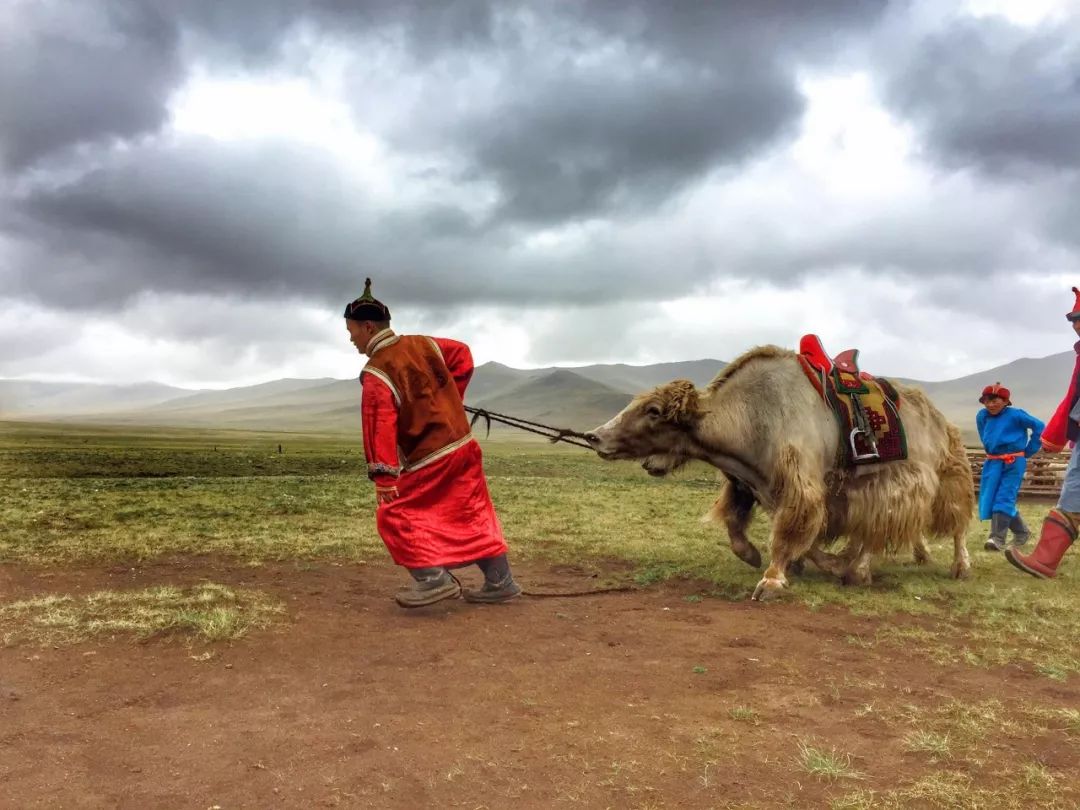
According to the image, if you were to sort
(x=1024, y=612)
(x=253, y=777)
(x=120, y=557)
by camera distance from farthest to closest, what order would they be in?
(x=120, y=557), (x=1024, y=612), (x=253, y=777)

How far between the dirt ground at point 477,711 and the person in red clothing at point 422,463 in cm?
47

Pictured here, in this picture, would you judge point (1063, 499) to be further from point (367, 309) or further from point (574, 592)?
point (367, 309)

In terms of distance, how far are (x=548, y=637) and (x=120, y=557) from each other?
242 inches

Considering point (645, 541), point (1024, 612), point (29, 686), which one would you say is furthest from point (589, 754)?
point (645, 541)

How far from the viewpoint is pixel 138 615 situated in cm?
577

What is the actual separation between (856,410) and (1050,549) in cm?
240

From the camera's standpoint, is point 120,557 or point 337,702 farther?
point 120,557

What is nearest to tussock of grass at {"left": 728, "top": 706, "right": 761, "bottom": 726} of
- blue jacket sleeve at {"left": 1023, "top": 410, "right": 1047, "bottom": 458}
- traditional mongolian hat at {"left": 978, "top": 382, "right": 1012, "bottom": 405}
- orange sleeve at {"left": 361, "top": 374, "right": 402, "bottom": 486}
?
orange sleeve at {"left": 361, "top": 374, "right": 402, "bottom": 486}

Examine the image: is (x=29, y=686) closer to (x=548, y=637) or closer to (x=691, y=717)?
(x=548, y=637)

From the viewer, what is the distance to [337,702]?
13.4 feet

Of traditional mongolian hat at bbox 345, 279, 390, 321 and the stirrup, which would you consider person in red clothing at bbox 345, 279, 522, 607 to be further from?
the stirrup

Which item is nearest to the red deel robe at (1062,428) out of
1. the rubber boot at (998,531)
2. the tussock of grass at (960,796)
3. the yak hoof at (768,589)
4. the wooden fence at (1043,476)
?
the rubber boot at (998,531)

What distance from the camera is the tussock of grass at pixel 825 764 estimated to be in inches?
122

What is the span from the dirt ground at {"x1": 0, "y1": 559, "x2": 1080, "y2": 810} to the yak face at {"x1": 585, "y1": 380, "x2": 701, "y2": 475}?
6.16ft
